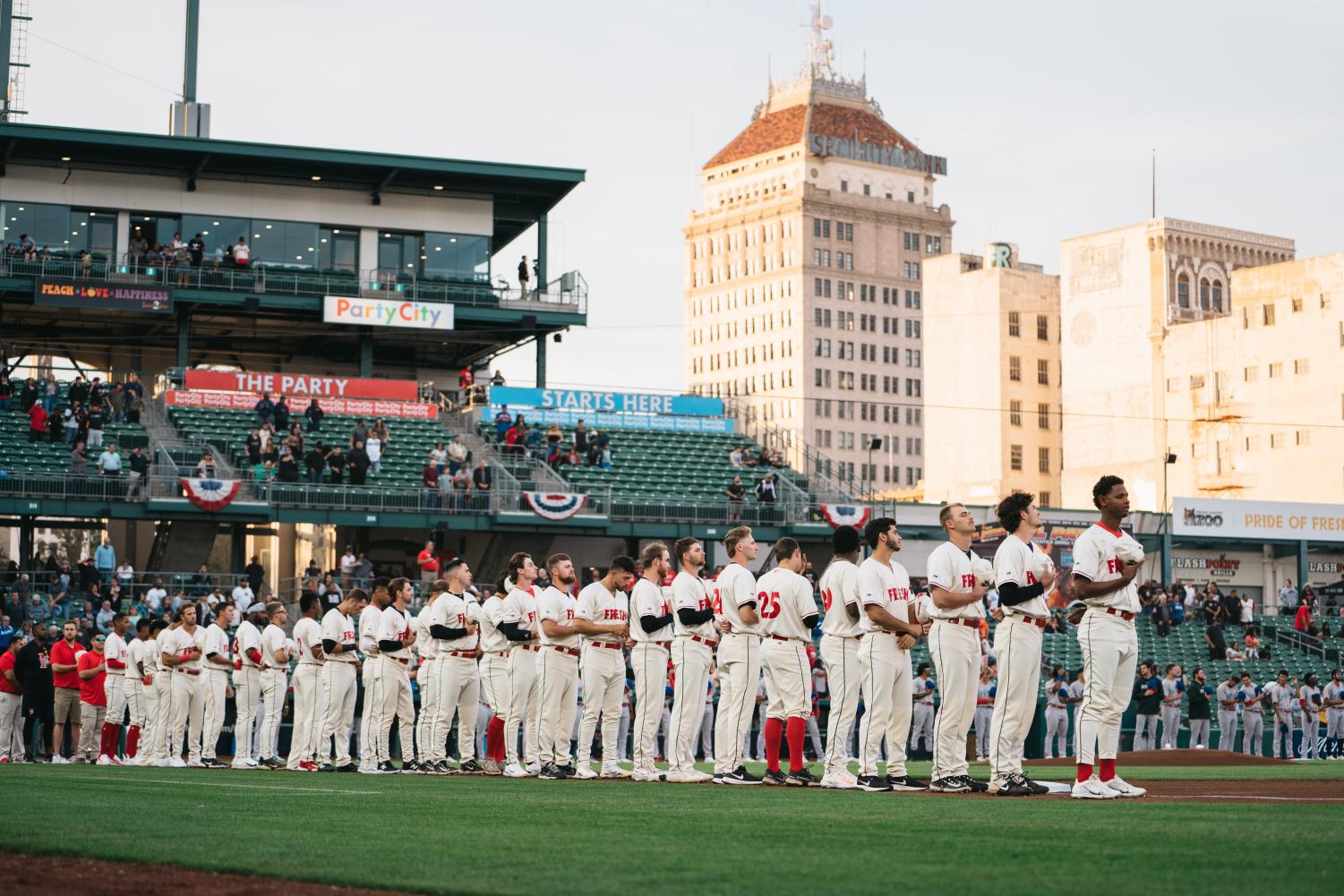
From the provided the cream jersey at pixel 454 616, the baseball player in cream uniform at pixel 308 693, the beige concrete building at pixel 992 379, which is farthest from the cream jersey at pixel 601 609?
the beige concrete building at pixel 992 379

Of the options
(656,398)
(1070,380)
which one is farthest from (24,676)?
(1070,380)

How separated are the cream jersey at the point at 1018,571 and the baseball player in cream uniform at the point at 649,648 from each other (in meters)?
4.08

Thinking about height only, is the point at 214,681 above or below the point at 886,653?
below

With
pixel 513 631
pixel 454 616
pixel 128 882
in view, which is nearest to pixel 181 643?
pixel 454 616

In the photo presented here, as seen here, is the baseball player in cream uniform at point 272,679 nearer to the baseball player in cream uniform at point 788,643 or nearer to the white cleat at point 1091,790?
the baseball player in cream uniform at point 788,643

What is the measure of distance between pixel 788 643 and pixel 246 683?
986 cm

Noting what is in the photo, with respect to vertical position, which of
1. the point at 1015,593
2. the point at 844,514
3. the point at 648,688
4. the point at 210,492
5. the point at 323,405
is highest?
the point at 323,405

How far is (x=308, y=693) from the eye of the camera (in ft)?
67.1

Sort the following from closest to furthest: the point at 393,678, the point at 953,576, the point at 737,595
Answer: the point at 953,576, the point at 737,595, the point at 393,678

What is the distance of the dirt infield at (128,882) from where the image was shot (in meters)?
7.61

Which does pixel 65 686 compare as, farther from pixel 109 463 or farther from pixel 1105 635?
pixel 1105 635

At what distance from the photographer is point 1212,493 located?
91.6m

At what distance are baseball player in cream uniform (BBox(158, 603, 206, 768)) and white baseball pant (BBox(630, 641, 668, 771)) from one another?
7.69 m

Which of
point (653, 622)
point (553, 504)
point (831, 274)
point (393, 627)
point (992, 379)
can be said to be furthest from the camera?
point (831, 274)
